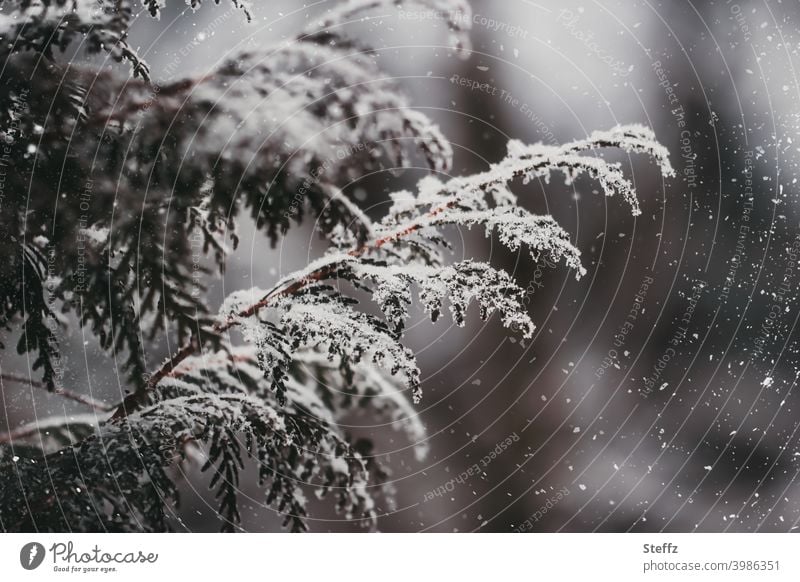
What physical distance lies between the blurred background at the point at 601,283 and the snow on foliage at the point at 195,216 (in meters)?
0.03

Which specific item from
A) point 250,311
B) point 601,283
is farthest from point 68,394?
point 601,283

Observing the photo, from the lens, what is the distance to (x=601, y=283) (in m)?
1.07

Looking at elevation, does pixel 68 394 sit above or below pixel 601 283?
below

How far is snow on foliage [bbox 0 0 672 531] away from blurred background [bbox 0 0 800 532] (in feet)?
0.10

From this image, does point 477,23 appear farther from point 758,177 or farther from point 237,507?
point 237,507

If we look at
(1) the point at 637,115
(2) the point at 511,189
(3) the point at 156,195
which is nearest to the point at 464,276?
(2) the point at 511,189

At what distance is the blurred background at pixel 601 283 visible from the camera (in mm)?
1059

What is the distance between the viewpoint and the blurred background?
1.06 meters

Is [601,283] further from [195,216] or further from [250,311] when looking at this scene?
[195,216]

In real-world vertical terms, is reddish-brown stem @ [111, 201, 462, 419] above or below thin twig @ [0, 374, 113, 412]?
above

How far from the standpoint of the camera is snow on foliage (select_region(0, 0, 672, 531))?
1052 mm

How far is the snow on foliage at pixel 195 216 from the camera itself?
3.45 feet

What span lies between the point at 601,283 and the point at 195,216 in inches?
29.7

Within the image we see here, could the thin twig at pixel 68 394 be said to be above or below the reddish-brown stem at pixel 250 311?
below
